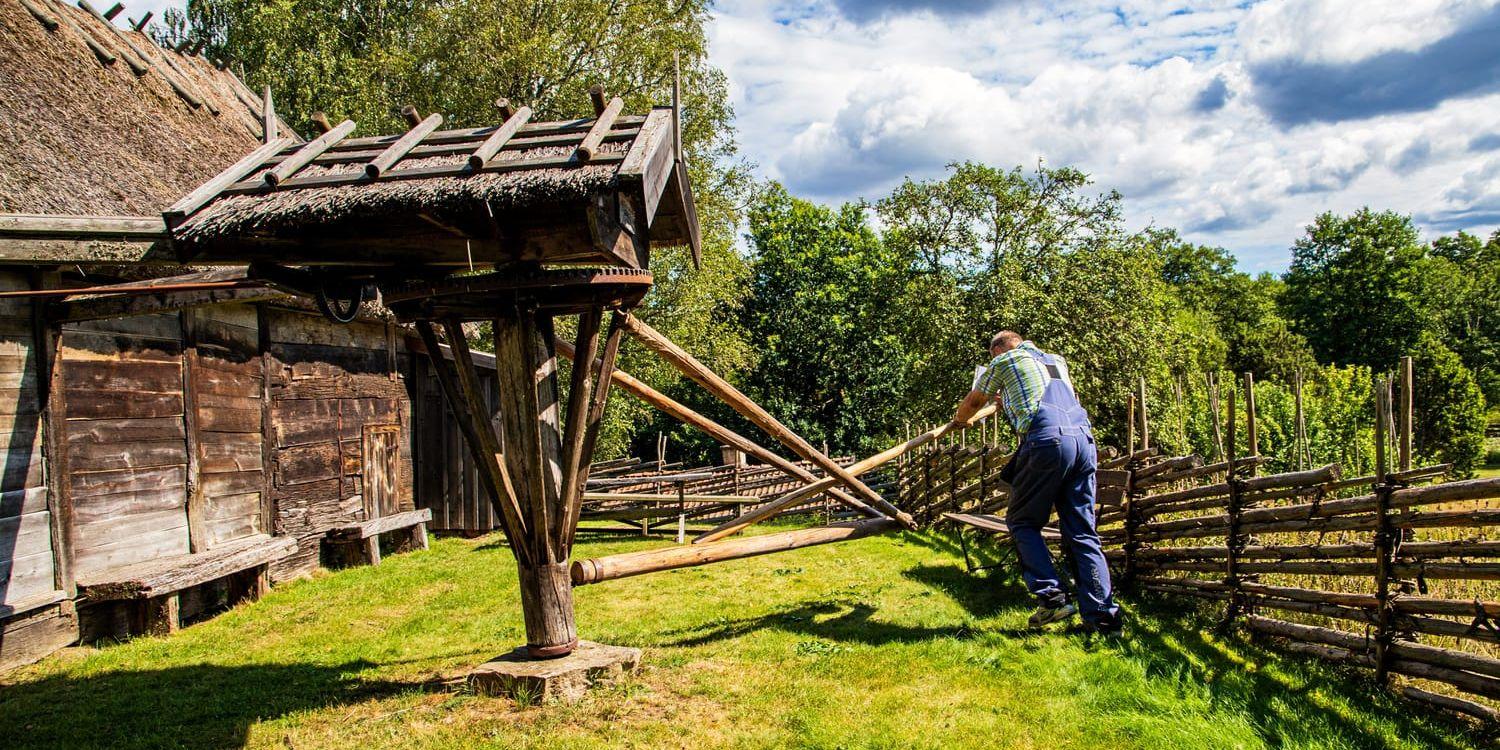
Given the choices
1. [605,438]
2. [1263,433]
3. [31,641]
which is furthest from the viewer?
[1263,433]

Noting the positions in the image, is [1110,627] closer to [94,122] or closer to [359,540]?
[359,540]

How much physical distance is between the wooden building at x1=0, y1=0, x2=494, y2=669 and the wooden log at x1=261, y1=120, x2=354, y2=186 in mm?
609

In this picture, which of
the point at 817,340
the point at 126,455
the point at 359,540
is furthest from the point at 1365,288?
the point at 126,455

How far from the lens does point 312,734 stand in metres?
4.08

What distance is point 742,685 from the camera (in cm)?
467

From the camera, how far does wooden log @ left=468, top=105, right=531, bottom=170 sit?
372cm

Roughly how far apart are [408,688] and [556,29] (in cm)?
1479

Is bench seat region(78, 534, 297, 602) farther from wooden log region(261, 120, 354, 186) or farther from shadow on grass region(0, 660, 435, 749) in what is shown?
wooden log region(261, 120, 354, 186)

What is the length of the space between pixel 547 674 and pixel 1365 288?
40.3 meters

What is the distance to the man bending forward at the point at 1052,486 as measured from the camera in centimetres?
520

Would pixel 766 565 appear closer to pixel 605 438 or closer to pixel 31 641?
pixel 31 641

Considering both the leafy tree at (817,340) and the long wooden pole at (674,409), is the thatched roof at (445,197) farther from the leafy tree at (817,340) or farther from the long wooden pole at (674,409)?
the leafy tree at (817,340)

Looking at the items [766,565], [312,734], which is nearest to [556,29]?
[766,565]

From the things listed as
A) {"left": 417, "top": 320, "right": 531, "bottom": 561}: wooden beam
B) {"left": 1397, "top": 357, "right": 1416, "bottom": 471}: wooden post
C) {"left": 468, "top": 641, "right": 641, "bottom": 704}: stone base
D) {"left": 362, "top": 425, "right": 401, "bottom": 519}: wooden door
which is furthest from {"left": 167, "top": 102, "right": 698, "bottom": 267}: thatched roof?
{"left": 362, "top": 425, "right": 401, "bottom": 519}: wooden door
